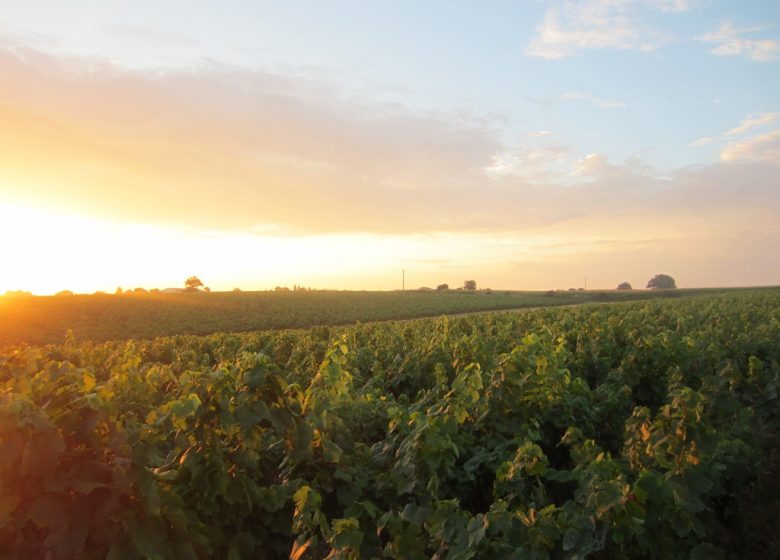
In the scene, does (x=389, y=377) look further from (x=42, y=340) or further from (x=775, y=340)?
(x=42, y=340)

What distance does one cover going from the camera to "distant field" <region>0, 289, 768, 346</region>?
43.1 m

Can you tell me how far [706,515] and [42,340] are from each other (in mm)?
43106

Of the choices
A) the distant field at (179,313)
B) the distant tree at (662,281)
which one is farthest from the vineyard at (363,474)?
the distant tree at (662,281)

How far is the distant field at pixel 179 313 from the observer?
43.1m

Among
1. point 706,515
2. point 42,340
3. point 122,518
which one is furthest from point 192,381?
point 42,340

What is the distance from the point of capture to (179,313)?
51.8 meters

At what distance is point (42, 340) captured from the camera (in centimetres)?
3972

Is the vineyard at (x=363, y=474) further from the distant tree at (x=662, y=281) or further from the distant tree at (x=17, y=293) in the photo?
the distant tree at (x=662, y=281)

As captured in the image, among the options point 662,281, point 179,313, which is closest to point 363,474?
point 179,313

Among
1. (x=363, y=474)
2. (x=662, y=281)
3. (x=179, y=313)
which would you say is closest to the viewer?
(x=363, y=474)

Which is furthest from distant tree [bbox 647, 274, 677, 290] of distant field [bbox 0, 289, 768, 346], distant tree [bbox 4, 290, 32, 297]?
distant tree [bbox 4, 290, 32, 297]

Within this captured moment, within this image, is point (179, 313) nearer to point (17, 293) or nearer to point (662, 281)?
point (17, 293)

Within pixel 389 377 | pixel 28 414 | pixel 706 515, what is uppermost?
pixel 28 414

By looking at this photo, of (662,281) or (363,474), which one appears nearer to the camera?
(363,474)
